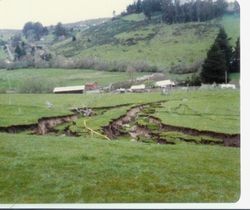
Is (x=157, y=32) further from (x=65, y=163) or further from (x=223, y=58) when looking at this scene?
(x=65, y=163)

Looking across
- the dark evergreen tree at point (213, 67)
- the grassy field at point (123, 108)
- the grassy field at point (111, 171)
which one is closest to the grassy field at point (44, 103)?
the grassy field at point (123, 108)

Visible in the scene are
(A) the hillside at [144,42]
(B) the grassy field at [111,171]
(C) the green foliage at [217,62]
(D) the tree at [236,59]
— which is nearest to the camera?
(B) the grassy field at [111,171]

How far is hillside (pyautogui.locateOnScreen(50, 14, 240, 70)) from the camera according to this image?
18.5 ft

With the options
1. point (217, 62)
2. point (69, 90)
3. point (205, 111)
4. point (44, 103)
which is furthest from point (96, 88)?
point (217, 62)

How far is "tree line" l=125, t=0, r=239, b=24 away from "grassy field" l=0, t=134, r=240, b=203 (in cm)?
133

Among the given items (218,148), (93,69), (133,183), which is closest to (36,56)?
(93,69)

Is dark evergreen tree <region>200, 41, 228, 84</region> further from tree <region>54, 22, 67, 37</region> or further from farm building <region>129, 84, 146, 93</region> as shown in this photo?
tree <region>54, 22, 67, 37</region>

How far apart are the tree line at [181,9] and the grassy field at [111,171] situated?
52.4 inches

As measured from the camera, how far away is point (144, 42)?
5.87 metres

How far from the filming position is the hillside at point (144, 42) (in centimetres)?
565

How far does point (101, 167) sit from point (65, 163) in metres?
0.36

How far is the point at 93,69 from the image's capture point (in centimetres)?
579

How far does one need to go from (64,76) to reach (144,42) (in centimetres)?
93

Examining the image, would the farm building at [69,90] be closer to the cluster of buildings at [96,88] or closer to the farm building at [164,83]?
the cluster of buildings at [96,88]
